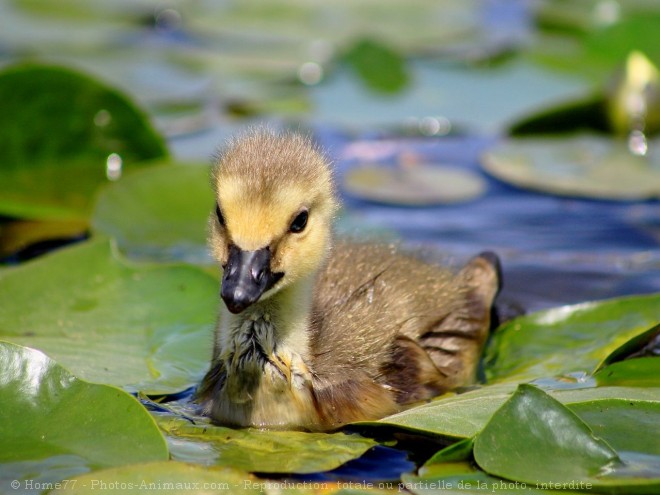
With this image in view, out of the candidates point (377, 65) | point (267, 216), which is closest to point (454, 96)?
point (377, 65)

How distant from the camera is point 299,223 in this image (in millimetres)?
3270

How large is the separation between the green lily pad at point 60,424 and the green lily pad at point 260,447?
0.15 m

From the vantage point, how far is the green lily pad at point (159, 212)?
16.0 ft

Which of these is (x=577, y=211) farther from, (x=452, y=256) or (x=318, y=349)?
(x=318, y=349)

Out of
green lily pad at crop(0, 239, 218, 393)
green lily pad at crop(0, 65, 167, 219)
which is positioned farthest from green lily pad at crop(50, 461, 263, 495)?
green lily pad at crop(0, 65, 167, 219)

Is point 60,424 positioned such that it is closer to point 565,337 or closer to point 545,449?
point 545,449

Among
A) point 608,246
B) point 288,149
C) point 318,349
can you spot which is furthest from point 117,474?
point 608,246

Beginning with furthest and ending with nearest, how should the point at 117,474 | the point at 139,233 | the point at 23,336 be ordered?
the point at 139,233, the point at 23,336, the point at 117,474

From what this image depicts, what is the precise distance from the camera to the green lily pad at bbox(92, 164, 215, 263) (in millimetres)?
4875

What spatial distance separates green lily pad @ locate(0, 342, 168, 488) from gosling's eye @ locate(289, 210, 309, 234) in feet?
2.31

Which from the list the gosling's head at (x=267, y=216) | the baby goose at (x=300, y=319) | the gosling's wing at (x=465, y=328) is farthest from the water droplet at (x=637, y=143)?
the gosling's head at (x=267, y=216)

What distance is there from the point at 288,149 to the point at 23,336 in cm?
114

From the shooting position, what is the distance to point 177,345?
380 centimetres

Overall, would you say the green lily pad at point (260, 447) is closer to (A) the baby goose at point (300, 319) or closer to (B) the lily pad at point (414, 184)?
(A) the baby goose at point (300, 319)
